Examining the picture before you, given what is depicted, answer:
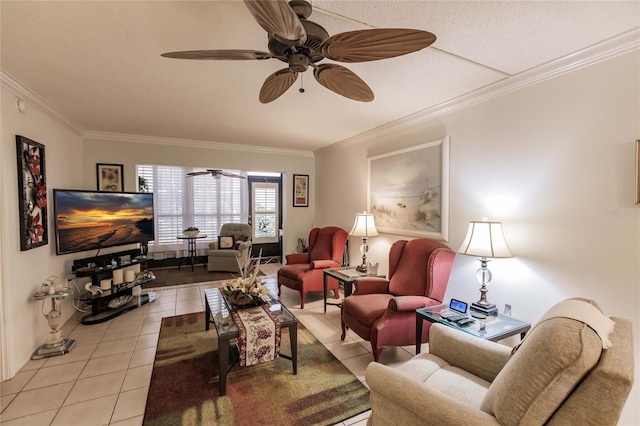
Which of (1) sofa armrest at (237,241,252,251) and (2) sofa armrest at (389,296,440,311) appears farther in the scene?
(1) sofa armrest at (237,241,252,251)

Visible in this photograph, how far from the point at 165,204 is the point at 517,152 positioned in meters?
6.67

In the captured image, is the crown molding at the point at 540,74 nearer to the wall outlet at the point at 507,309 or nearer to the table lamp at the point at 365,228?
the table lamp at the point at 365,228

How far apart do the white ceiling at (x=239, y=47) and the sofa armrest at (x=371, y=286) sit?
6.24 feet

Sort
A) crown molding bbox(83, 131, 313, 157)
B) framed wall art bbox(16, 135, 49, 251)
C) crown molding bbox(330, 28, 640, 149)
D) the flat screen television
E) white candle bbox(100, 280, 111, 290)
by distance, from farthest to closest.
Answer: crown molding bbox(83, 131, 313, 157) → white candle bbox(100, 280, 111, 290) → the flat screen television → framed wall art bbox(16, 135, 49, 251) → crown molding bbox(330, 28, 640, 149)

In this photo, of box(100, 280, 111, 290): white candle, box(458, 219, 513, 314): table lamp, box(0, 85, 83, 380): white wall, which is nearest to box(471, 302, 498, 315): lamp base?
box(458, 219, 513, 314): table lamp

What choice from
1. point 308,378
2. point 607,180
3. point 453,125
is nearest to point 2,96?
point 308,378

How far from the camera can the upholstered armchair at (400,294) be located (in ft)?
7.91

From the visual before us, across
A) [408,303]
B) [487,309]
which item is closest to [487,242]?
[487,309]

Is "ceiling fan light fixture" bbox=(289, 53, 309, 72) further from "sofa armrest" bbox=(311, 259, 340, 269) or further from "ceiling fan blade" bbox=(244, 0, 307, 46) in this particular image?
"sofa armrest" bbox=(311, 259, 340, 269)

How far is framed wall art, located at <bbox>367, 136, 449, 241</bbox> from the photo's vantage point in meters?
3.05

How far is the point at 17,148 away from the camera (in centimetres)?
246

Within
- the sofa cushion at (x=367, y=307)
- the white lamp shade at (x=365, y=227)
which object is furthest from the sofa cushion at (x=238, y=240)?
the sofa cushion at (x=367, y=307)

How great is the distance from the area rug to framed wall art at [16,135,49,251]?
1.61 meters

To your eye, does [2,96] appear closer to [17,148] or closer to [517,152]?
[17,148]
